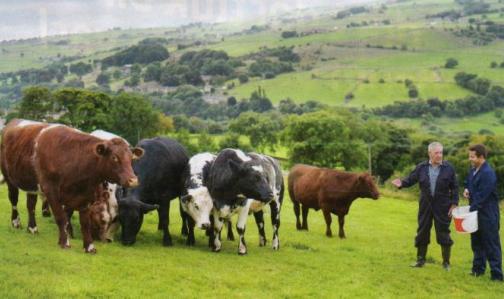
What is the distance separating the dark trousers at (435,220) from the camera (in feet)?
47.0

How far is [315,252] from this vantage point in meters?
17.0

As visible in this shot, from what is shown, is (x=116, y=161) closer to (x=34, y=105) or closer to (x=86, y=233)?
(x=86, y=233)

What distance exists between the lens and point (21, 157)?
46.0 feet

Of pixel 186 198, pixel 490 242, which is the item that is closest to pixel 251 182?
pixel 186 198

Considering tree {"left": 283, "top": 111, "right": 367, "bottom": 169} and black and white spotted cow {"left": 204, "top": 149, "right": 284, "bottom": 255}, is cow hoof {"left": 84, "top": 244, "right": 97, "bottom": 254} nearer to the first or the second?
black and white spotted cow {"left": 204, "top": 149, "right": 284, "bottom": 255}

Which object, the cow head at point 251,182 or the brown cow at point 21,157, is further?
the cow head at point 251,182

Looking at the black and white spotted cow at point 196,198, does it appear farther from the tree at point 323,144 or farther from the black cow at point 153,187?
the tree at point 323,144

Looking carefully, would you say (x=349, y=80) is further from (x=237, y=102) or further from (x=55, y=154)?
(x=55, y=154)

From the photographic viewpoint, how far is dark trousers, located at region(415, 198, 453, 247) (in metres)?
14.3

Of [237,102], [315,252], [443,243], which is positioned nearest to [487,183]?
[443,243]

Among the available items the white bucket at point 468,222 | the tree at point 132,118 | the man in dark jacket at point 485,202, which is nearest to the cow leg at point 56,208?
the white bucket at point 468,222

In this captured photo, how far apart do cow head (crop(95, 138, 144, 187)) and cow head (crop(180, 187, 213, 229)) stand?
2966 mm

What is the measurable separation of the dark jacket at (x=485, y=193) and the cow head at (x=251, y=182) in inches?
202

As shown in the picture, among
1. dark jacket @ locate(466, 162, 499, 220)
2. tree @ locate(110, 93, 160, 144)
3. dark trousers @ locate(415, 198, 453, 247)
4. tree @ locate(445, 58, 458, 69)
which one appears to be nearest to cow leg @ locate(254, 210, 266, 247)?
dark trousers @ locate(415, 198, 453, 247)
